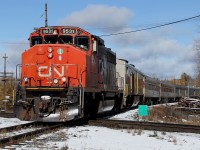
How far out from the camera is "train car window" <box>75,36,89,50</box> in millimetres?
13625

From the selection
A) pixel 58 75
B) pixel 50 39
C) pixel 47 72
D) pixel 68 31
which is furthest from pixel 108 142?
pixel 50 39

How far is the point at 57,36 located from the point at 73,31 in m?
0.67

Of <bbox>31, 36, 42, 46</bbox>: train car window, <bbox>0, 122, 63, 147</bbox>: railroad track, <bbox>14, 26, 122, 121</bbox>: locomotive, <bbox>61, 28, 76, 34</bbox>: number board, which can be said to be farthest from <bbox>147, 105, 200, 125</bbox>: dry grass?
<bbox>0, 122, 63, 147</bbox>: railroad track

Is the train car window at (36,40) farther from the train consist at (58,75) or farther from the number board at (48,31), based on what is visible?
the number board at (48,31)

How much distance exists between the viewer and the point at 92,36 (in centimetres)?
1373

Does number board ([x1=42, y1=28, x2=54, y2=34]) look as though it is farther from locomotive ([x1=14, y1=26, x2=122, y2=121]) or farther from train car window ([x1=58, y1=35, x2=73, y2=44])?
train car window ([x1=58, y1=35, x2=73, y2=44])

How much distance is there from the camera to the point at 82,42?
13711mm

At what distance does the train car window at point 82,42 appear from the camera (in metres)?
13.6

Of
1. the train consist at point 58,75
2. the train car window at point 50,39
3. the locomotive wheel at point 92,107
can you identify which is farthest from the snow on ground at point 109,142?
the train car window at point 50,39

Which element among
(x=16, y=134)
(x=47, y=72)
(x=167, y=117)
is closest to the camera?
(x=16, y=134)

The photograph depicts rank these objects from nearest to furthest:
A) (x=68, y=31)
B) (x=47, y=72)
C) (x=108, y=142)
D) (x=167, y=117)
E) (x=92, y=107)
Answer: (x=108, y=142)
(x=47, y=72)
(x=68, y=31)
(x=92, y=107)
(x=167, y=117)

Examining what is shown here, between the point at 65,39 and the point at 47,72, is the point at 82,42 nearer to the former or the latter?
the point at 65,39

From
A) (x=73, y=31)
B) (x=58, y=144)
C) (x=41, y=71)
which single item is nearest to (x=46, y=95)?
(x=41, y=71)

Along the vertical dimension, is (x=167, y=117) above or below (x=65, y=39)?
below
